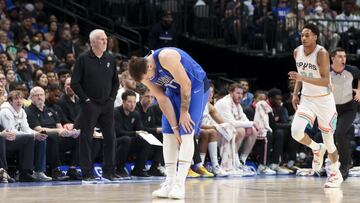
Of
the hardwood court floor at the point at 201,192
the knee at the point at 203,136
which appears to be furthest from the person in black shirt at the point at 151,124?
the hardwood court floor at the point at 201,192

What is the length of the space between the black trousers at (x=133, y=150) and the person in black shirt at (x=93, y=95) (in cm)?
110

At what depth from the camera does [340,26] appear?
67.3 ft

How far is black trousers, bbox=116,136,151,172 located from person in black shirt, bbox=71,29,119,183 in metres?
1.10

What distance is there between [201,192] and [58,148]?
135 inches

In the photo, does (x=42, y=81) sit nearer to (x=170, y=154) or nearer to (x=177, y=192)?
(x=170, y=154)

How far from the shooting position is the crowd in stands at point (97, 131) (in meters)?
12.5

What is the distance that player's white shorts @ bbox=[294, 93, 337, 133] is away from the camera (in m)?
11.3

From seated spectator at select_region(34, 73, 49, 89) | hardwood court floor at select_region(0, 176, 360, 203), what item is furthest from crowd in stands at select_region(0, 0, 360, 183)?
hardwood court floor at select_region(0, 176, 360, 203)

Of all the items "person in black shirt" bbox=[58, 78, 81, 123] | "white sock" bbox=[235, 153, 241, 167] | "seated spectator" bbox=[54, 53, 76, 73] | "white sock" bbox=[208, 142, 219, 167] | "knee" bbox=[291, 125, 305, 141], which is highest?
"seated spectator" bbox=[54, 53, 76, 73]

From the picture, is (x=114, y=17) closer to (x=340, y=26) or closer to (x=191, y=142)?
(x=340, y=26)

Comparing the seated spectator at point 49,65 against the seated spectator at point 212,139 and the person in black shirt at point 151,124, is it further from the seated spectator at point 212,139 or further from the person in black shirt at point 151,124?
the seated spectator at point 212,139

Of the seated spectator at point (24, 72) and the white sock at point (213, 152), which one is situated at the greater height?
the seated spectator at point (24, 72)

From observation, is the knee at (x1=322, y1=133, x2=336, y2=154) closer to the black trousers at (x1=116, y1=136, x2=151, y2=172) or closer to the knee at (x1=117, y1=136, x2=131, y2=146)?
the black trousers at (x1=116, y1=136, x2=151, y2=172)

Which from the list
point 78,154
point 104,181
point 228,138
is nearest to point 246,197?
point 104,181
